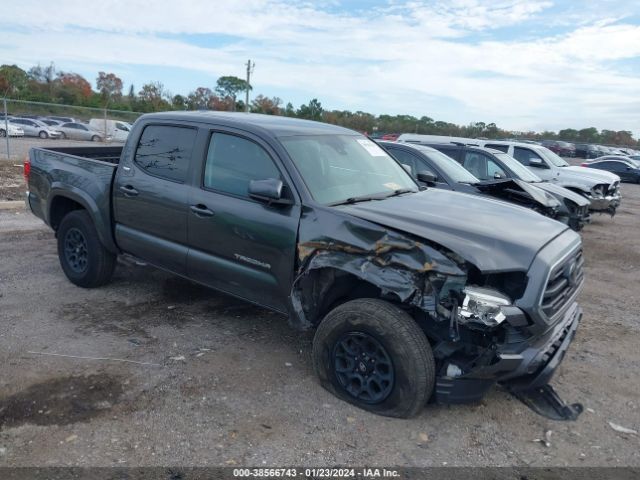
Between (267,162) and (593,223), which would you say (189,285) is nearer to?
(267,162)

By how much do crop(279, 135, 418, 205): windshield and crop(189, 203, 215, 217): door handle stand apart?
802 mm

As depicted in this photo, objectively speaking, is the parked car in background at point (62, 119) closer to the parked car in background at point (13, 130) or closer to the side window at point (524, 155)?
the parked car in background at point (13, 130)

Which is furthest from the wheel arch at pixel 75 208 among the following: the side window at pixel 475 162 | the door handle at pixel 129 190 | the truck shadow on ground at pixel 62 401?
the side window at pixel 475 162

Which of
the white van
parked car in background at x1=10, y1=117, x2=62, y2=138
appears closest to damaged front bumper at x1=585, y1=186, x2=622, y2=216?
the white van

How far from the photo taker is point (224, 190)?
4.32 meters

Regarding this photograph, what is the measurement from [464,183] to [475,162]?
2465mm

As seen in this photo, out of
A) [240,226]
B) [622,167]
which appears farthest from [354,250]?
[622,167]

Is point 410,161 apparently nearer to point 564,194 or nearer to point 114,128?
point 564,194

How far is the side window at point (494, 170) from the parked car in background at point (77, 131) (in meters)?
27.1

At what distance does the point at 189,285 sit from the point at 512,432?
12.5ft

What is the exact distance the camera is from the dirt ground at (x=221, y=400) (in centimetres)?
317

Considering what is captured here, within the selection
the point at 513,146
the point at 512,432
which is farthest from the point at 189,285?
the point at 513,146

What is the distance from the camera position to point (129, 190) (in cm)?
496

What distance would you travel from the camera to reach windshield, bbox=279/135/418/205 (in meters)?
4.08
